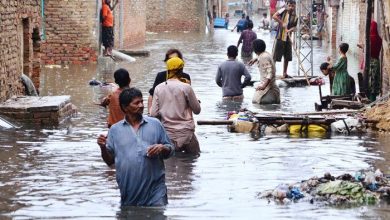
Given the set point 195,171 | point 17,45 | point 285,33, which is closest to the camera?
point 195,171

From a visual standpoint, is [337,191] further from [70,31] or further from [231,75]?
[70,31]

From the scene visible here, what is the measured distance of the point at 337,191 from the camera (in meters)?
9.79

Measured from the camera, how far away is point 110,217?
896cm

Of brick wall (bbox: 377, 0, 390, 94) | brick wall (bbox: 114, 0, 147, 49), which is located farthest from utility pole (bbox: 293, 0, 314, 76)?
brick wall (bbox: 114, 0, 147, 49)

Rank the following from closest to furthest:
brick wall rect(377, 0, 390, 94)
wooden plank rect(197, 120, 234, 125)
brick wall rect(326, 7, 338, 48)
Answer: wooden plank rect(197, 120, 234, 125), brick wall rect(377, 0, 390, 94), brick wall rect(326, 7, 338, 48)

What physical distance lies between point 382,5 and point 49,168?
7.62m

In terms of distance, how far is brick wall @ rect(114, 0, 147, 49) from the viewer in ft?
121

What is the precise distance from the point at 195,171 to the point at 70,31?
17998 millimetres

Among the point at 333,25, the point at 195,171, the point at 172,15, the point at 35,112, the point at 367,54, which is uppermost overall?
the point at 172,15

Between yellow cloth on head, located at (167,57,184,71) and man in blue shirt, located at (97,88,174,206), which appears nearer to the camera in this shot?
man in blue shirt, located at (97,88,174,206)

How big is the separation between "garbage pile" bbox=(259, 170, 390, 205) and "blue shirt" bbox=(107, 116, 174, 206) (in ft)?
5.60

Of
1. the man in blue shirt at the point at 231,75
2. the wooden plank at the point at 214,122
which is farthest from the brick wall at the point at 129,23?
the wooden plank at the point at 214,122

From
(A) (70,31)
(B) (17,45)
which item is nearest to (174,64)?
(B) (17,45)

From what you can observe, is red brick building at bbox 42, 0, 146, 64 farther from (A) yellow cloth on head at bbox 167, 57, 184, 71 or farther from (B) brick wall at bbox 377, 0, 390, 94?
(A) yellow cloth on head at bbox 167, 57, 184, 71
